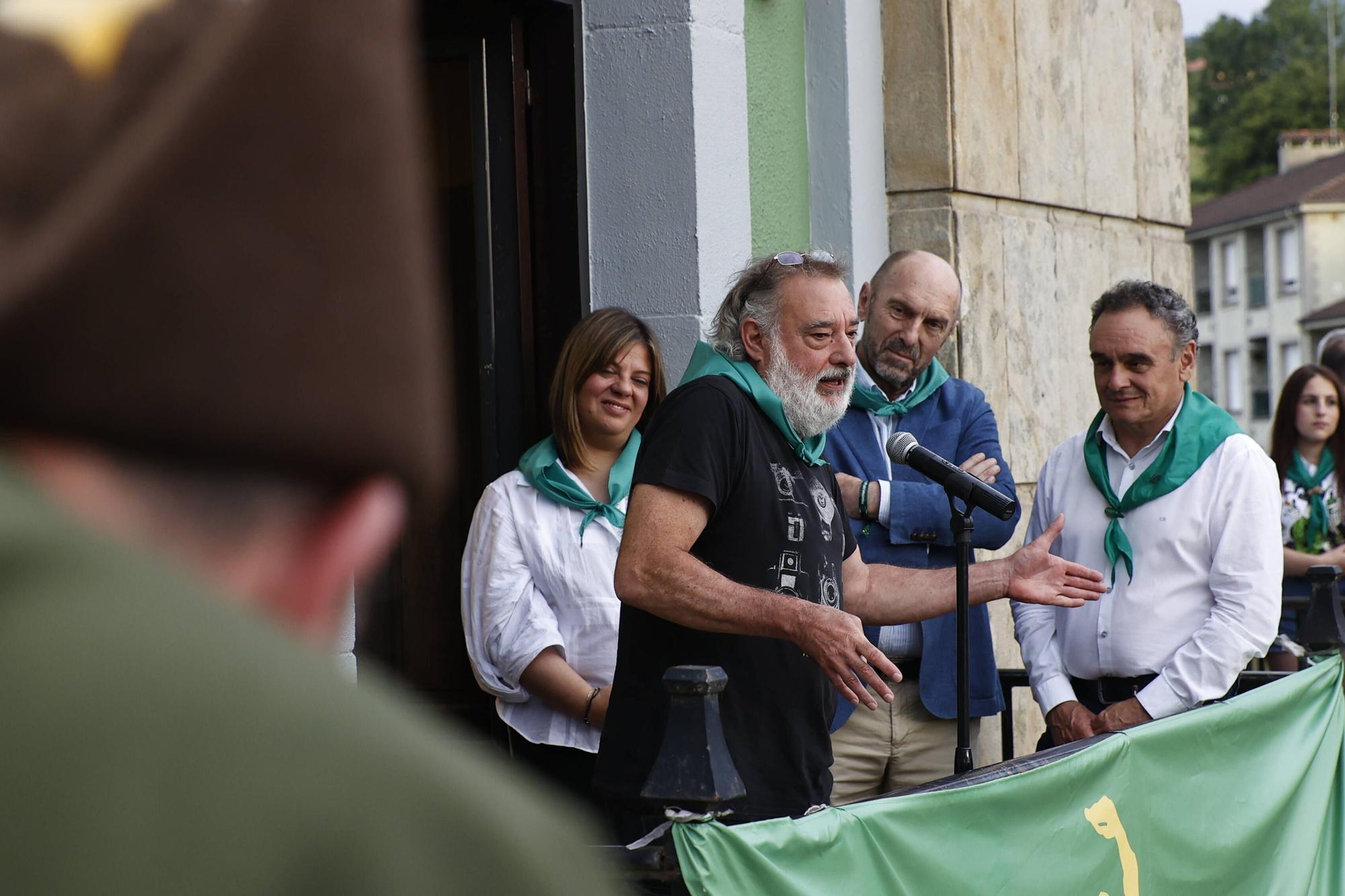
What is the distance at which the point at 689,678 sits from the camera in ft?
8.21

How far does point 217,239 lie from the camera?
56 cm

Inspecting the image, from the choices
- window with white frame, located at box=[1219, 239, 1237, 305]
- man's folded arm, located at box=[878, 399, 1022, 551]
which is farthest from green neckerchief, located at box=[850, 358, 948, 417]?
window with white frame, located at box=[1219, 239, 1237, 305]

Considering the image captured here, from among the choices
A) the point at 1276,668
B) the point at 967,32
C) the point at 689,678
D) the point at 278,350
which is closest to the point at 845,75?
the point at 967,32

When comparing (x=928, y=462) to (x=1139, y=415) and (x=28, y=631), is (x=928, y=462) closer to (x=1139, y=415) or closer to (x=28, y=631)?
(x=1139, y=415)

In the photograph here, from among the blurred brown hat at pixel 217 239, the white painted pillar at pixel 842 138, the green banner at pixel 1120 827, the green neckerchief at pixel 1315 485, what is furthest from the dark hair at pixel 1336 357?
the blurred brown hat at pixel 217 239

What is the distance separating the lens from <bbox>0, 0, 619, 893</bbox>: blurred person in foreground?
0.49 meters

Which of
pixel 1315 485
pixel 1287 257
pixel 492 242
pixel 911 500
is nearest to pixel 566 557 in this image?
pixel 911 500

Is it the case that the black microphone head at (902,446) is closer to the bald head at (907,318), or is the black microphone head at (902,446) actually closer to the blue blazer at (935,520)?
the blue blazer at (935,520)

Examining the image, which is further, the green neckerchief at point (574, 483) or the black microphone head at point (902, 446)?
the green neckerchief at point (574, 483)

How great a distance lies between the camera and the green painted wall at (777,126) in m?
5.58

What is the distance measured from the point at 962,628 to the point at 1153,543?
1.09 meters

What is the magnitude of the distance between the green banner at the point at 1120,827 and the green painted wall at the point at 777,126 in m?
2.27

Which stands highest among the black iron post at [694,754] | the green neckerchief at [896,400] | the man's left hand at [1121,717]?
the green neckerchief at [896,400]

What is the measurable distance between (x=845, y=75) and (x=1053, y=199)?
47.8 inches
